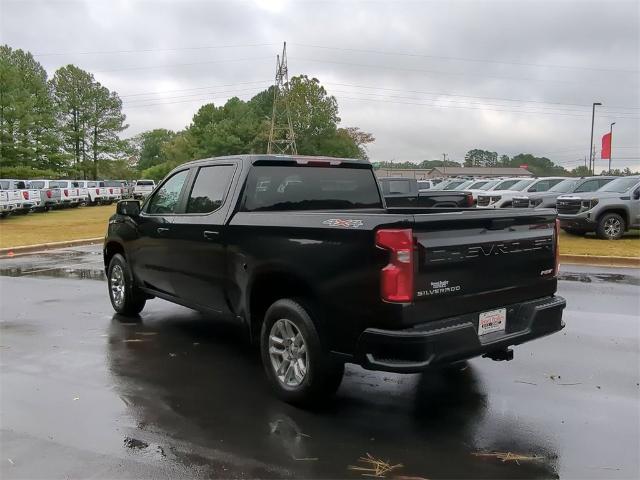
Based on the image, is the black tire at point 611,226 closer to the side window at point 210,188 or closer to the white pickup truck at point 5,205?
the side window at point 210,188

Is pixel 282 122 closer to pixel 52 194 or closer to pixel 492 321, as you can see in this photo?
pixel 52 194

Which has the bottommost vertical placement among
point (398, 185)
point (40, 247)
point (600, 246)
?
point (40, 247)

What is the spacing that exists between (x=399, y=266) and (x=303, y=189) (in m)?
1.87

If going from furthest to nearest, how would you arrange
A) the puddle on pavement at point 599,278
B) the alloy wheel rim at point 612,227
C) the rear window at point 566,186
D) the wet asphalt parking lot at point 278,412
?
1. the rear window at point 566,186
2. the alloy wheel rim at point 612,227
3. the puddle on pavement at point 599,278
4. the wet asphalt parking lot at point 278,412

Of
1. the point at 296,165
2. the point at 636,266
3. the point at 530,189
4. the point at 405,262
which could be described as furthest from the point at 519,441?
the point at 530,189

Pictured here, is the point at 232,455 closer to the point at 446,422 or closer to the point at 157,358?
the point at 446,422

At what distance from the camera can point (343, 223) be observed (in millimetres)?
3865

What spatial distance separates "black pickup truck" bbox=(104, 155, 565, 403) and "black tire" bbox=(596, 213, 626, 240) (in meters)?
11.6

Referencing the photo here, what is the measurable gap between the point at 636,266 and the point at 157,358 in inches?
399

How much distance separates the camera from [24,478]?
10.8 ft

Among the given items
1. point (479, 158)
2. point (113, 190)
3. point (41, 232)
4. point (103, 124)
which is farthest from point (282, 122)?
point (479, 158)

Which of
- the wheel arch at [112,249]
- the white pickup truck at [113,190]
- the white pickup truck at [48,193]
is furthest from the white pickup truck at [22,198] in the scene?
the wheel arch at [112,249]

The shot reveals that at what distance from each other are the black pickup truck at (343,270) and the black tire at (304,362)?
0.01m

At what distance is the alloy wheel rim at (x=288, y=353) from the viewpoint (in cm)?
427
